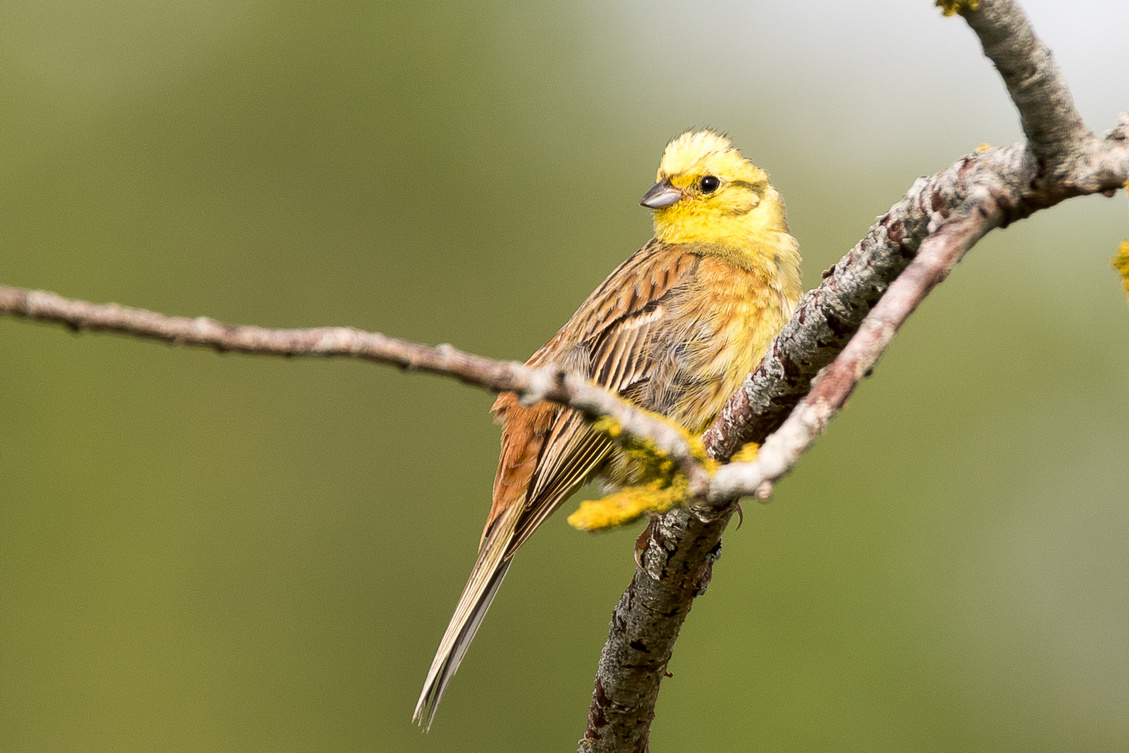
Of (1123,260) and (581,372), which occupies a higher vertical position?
(581,372)

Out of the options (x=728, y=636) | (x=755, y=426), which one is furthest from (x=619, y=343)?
(x=728, y=636)

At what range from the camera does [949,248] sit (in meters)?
1.76

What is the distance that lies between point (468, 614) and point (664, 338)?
4.48ft

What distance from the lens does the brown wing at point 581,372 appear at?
4.36 m

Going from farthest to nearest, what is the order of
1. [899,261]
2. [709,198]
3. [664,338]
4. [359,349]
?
[709,198], [664,338], [899,261], [359,349]

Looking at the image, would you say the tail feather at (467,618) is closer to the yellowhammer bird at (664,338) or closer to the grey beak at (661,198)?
the yellowhammer bird at (664,338)

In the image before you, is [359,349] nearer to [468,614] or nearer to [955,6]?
[955,6]

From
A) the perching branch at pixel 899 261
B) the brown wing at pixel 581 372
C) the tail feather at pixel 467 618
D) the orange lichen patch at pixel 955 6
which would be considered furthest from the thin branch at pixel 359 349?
the brown wing at pixel 581 372

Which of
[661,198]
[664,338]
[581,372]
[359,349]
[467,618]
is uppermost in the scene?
[661,198]

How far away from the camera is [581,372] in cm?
464

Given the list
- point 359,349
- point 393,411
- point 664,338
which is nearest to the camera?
point 359,349

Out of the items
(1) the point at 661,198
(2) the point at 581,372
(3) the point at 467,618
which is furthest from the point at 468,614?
(1) the point at 661,198

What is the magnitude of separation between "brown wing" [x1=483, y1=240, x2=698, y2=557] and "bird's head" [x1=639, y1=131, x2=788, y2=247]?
217mm

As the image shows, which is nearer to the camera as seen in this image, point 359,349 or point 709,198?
point 359,349
